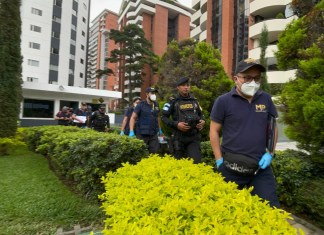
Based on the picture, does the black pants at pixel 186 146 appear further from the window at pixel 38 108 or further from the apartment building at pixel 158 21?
the apartment building at pixel 158 21

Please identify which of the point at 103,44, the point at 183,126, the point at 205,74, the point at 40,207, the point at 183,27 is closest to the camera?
the point at 40,207

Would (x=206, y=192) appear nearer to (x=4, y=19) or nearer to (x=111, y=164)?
(x=111, y=164)

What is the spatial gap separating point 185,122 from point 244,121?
1841mm

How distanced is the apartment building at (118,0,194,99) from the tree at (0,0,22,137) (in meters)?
42.6

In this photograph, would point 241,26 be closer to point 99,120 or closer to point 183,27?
point 99,120

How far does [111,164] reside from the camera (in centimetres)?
398

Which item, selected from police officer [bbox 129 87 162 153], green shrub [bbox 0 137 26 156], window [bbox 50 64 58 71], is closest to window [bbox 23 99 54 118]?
window [bbox 50 64 58 71]

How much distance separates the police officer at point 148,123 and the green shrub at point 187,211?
3613 mm

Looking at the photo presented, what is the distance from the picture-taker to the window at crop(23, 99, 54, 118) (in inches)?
1025

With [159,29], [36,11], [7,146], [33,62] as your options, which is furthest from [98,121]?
[159,29]

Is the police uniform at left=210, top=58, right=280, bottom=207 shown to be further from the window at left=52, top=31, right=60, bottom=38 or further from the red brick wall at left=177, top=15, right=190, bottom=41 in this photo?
the red brick wall at left=177, top=15, right=190, bottom=41

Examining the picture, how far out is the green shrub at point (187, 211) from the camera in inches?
53.4

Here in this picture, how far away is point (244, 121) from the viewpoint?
2.59 m

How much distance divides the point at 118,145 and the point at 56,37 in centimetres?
4416
